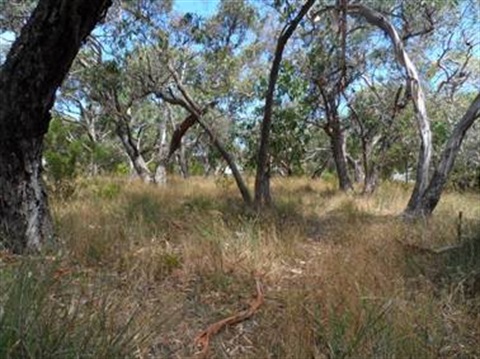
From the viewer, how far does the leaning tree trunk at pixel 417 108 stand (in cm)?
791

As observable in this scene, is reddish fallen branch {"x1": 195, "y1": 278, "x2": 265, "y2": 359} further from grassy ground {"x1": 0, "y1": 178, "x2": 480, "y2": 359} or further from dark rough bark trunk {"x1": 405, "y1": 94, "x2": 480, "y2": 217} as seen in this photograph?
dark rough bark trunk {"x1": 405, "y1": 94, "x2": 480, "y2": 217}

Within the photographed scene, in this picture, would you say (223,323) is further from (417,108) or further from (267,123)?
(417,108)

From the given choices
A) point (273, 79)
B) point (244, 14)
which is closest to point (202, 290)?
point (273, 79)

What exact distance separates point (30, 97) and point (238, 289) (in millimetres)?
2439

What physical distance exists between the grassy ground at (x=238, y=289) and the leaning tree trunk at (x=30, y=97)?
0.46 m

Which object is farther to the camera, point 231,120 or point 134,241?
point 231,120

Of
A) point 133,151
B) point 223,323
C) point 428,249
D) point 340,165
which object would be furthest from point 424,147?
point 133,151

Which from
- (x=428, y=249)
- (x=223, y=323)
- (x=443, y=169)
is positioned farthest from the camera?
(x=443, y=169)

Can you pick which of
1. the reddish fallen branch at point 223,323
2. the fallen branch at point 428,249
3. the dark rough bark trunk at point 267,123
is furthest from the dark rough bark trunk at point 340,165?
the reddish fallen branch at point 223,323

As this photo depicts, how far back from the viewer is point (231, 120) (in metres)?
18.2

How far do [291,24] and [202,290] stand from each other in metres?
5.03

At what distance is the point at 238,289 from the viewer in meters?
3.79

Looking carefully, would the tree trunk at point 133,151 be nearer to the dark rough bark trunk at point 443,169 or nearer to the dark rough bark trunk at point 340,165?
the dark rough bark trunk at point 340,165

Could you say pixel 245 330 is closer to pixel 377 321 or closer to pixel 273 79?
pixel 377 321
